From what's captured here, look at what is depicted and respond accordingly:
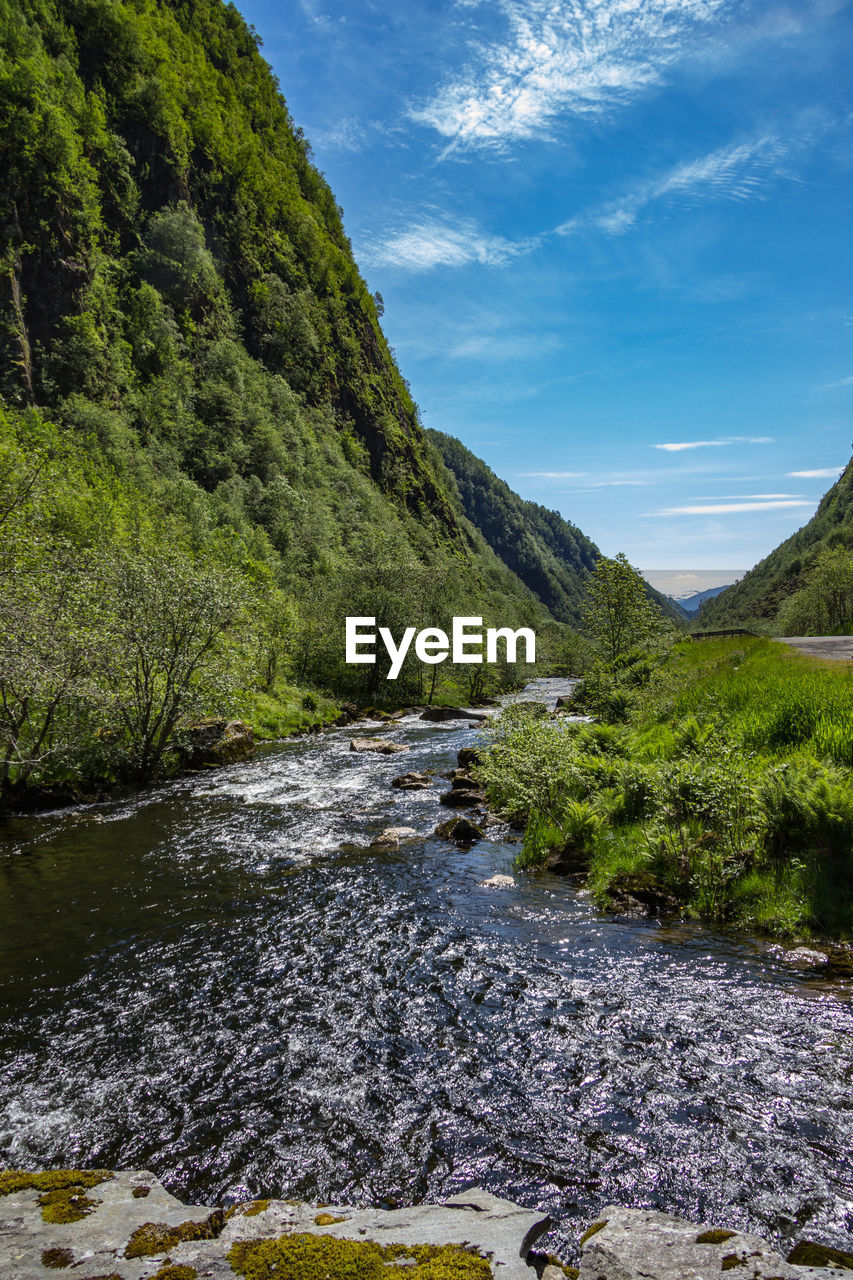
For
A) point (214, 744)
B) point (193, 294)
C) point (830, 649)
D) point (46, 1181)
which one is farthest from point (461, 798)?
point (193, 294)

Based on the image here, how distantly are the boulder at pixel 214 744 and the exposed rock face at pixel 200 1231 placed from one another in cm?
2206

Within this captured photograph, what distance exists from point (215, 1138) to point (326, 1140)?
1.15 m

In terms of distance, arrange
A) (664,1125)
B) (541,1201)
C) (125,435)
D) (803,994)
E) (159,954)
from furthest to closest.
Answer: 1. (125,435)
2. (159,954)
3. (803,994)
4. (664,1125)
5. (541,1201)

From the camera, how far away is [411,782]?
23312mm

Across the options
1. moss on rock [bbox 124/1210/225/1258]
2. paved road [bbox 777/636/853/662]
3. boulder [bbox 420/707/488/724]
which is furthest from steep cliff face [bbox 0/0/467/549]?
→ moss on rock [bbox 124/1210/225/1258]

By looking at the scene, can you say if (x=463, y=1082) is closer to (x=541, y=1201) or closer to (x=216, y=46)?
(x=541, y=1201)

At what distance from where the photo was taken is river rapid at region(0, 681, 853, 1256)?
565 cm

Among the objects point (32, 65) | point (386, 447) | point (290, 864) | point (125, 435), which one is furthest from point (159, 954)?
point (386, 447)

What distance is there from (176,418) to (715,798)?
260 ft

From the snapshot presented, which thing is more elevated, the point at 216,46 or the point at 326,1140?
the point at 216,46

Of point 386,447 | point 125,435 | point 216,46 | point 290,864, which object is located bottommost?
point 290,864

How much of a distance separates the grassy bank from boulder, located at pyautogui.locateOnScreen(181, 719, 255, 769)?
500 inches

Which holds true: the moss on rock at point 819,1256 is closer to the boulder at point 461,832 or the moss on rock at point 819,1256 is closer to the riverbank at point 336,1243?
the riverbank at point 336,1243

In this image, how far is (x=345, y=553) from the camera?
263ft
